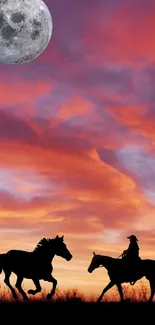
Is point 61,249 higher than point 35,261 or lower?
higher

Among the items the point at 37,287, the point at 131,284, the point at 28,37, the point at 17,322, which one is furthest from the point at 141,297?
the point at 28,37

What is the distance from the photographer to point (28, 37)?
1698 centimetres

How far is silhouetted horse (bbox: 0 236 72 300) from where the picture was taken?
20.0 m

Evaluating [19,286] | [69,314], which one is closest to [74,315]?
[69,314]

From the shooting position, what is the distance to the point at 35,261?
2017cm

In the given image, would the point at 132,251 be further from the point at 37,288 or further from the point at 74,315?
the point at 74,315

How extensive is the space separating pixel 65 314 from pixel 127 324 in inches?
67.0

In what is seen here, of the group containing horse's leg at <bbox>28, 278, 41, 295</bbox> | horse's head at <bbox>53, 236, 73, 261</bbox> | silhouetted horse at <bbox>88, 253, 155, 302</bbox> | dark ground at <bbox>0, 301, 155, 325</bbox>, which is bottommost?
dark ground at <bbox>0, 301, 155, 325</bbox>

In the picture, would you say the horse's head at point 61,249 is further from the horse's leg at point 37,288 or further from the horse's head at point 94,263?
the horse's leg at point 37,288

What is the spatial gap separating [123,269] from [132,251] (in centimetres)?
81

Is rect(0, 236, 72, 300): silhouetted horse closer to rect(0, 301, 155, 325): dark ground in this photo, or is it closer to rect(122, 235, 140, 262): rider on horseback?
rect(122, 235, 140, 262): rider on horseback

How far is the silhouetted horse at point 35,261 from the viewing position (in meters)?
20.0

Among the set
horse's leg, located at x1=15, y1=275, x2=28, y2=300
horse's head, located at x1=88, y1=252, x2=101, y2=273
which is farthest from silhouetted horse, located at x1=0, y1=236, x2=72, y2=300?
horse's head, located at x1=88, y1=252, x2=101, y2=273

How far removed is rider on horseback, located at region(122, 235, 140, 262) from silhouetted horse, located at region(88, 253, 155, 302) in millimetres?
193
